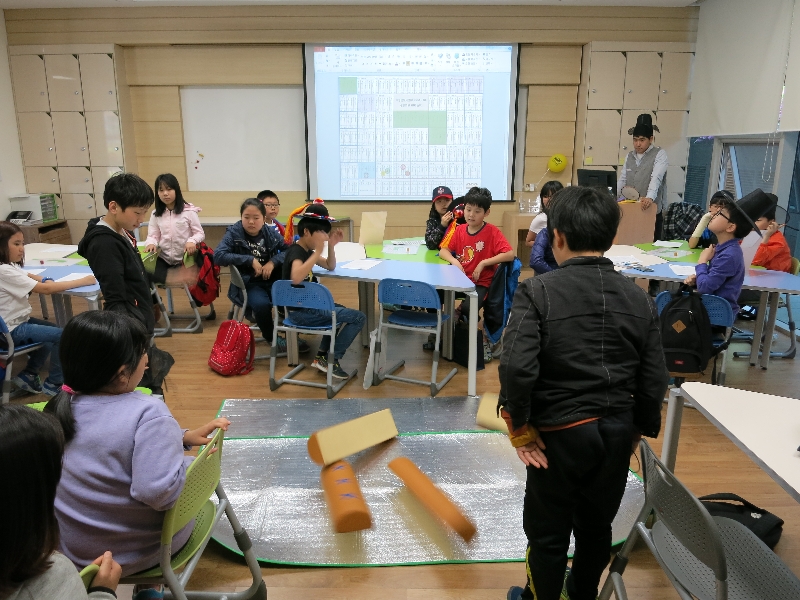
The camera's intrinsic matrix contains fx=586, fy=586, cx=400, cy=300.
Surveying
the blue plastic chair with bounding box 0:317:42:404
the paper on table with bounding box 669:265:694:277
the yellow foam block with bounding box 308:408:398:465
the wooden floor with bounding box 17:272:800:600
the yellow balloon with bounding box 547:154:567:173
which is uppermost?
the yellow balloon with bounding box 547:154:567:173

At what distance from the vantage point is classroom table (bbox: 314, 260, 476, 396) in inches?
137

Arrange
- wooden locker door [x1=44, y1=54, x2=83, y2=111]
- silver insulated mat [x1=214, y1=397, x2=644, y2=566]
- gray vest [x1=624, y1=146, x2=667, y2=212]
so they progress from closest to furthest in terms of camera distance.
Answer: silver insulated mat [x1=214, y1=397, x2=644, y2=566]
gray vest [x1=624, y1=146, x2=667, y2=212]
wooden locker door [x1=44, y1=54, x2=83, y2=111]

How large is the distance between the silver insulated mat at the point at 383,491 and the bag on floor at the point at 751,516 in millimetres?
282

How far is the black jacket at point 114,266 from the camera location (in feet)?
8.07

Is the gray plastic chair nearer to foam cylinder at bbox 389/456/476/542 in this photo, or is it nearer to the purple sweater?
foam cylinder at bbox 389/456/476/542

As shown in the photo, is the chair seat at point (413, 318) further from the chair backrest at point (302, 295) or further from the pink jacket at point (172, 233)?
the pink jacket at point (172, 233)

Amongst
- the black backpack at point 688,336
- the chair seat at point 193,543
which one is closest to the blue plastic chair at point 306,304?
the chair seat at point 193,543

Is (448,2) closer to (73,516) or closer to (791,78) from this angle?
(791,78)

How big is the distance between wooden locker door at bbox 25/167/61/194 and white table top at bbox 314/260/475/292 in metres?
4.77

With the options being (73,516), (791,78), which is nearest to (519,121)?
(791,78)

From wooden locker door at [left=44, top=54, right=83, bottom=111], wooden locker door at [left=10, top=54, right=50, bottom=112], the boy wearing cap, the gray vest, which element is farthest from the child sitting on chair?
wooden locker door at [left=10, top=54, right=50, bottom=112]

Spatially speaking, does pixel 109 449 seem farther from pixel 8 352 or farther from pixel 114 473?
pixel 8 352

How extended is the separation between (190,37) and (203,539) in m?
6.31

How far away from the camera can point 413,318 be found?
3.70 metres
